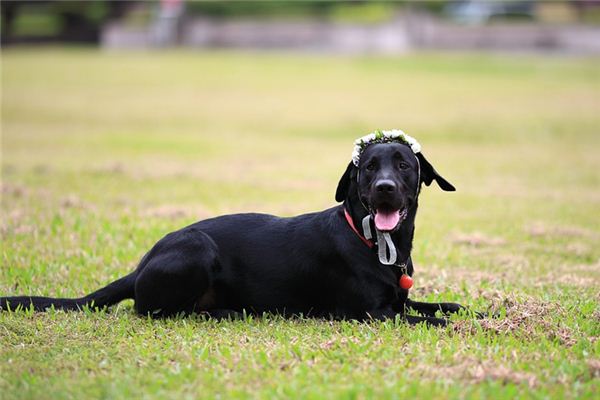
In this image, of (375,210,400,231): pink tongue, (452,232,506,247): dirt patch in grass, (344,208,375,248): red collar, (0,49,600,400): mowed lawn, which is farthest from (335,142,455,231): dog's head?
(452,232,506,247): dirt patch in grass

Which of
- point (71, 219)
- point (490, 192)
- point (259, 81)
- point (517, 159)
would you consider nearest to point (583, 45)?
point (259, 81)

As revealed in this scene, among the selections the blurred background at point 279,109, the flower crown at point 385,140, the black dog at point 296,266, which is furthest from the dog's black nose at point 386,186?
the blurred background at point 279,109

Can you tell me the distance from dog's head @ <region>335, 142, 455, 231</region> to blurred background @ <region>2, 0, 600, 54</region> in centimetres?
3622

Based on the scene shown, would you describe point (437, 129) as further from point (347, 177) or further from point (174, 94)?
point (347, 177)

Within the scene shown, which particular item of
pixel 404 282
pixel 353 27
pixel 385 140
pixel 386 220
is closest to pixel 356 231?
pixel 386 220

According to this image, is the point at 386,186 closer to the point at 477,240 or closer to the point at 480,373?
the point at 480,373

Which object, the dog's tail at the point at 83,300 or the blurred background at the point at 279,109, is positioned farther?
the blurred background at the point at 279,109

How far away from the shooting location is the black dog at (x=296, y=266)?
5.74m

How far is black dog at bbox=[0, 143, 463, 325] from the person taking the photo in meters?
5.74

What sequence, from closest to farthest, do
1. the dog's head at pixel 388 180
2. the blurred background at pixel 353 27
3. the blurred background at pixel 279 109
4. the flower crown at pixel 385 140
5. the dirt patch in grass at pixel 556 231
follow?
the dog's head at pixel 388 180, the flower crown at pixel 385 140, the dirt patch in grass at pixel 556 231, the blurred background at pixel 279 109, the blurred background at pixel 353 27

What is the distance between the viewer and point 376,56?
3847 centimetres

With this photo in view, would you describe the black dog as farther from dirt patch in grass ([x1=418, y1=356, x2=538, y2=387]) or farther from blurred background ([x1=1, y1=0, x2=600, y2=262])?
blurred background ([x1=1, y1=0, x2=600, y2=262])

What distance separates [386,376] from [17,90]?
27.9 meters

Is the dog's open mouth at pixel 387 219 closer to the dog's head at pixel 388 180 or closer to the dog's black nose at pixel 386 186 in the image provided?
the dog's head at pixel 388 180
